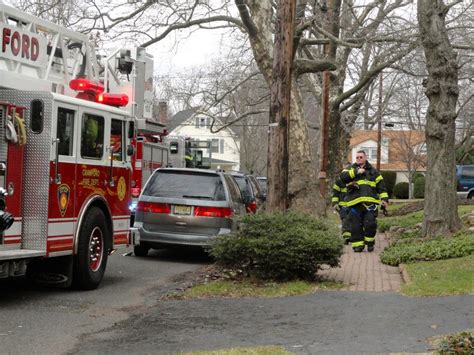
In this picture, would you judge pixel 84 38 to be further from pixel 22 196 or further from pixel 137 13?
pixel 137 13

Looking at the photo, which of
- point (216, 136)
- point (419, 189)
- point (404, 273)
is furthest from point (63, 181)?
point (216, 136)

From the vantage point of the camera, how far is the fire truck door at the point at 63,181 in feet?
30.0

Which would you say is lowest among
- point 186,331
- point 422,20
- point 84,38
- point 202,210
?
point 186,331

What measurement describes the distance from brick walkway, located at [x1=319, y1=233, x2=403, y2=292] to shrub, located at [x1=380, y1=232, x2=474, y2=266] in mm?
206

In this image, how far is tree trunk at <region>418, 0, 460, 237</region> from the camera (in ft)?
45.6

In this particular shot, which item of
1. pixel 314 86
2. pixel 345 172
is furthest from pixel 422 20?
pixel 314 86

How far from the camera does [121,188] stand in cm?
1116

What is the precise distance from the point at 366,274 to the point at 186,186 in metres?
4.23

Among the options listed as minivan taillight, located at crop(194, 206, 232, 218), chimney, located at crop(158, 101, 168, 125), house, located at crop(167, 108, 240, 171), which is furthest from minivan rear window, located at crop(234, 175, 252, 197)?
house, located at crop(167, 108, 240, 171)

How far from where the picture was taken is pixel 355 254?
14.3 meters

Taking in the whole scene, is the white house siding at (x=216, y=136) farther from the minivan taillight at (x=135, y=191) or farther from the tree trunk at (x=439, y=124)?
the tree trunk at (x=439, y=124)

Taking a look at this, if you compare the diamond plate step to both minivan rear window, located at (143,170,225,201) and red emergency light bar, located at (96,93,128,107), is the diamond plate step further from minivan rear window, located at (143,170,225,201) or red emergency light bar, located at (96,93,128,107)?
minivan rear window, located at (143,170,225,201)

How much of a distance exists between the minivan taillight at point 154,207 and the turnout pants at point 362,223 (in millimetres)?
3409

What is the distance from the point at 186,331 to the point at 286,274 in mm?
3111
